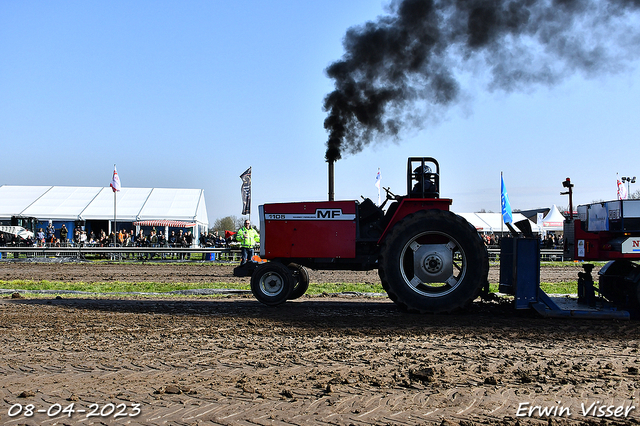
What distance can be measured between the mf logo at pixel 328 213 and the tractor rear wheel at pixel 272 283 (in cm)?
96

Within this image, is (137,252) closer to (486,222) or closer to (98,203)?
(98,203)

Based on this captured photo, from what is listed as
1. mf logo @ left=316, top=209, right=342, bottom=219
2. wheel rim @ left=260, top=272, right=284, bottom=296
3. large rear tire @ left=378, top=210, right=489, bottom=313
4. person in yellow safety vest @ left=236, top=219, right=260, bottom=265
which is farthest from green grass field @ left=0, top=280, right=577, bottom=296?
large rear tire @ left=378, top=210, right=489, bottom=313

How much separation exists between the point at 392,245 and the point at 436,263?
0.69 meters

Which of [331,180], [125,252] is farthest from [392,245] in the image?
[125,252]

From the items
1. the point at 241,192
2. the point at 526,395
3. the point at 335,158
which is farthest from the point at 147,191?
the point at 526,395

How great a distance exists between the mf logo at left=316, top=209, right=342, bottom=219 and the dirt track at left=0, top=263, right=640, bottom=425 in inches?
55.8

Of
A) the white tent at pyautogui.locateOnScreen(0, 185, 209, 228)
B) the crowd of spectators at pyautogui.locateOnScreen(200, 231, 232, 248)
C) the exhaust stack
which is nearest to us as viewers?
the exhaust stack

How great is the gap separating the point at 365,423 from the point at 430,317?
4015 millimetres

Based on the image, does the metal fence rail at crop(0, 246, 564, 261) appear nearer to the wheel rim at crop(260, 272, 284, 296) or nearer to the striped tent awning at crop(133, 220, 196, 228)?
the striped tent awning at crop(133, 220, 196, 228)

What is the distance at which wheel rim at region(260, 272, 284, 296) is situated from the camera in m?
8.43

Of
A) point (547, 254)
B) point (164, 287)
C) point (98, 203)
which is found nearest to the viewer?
point (164, 287)

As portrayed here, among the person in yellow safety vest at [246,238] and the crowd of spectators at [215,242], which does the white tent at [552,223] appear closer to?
the crowd of spectators at [215,242]

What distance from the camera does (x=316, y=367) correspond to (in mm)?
4656

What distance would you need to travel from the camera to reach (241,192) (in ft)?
80.1
